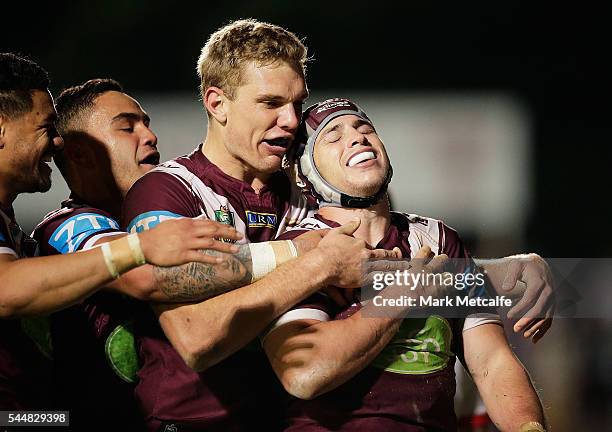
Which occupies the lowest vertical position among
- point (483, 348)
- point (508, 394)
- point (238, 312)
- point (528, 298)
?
point (508, 394)

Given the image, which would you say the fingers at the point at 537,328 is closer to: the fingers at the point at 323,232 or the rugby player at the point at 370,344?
the rugby player at the point at 370,344

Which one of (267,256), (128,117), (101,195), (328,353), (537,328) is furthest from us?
(128,117)

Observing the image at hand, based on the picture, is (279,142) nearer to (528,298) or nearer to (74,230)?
(74,230)

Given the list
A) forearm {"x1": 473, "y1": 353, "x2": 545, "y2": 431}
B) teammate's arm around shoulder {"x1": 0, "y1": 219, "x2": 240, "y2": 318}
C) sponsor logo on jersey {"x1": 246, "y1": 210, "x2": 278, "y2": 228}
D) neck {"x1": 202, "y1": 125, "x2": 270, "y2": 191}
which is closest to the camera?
teammate's arm around shoulder {"x1": 0, "y1": 219, "x2": 240, "y2": 318}

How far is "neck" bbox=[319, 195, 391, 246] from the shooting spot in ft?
10.1

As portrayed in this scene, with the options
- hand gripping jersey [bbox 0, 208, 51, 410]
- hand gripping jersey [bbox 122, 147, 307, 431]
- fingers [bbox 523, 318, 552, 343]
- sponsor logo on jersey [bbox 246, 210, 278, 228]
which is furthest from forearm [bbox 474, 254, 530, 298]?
hand gripping jersey [bbox 0, 208, 51, 410]

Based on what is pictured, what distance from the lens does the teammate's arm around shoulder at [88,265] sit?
7.76 ft

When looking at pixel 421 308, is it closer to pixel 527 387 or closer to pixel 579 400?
pixel 527 387

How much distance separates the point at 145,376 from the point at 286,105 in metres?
1.07

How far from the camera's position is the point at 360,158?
301 centimetres

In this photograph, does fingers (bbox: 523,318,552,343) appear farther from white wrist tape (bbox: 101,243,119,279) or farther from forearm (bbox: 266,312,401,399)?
white wrist tape (bbox: 101,243,119,279)

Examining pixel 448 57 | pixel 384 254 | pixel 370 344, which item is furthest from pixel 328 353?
pixel 448 57

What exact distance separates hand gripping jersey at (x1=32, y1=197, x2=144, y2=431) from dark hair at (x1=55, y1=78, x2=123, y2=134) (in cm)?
57

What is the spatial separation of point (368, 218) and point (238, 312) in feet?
2.03
